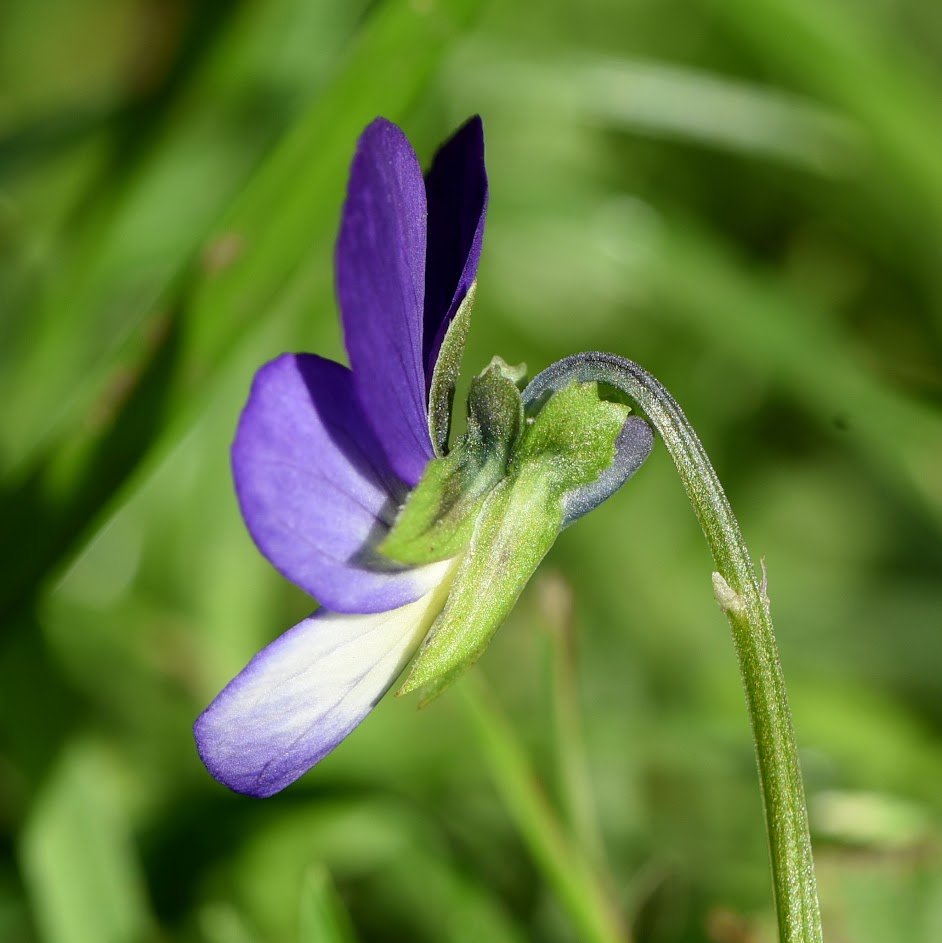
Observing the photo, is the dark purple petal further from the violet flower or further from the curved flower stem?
the curved flower stem

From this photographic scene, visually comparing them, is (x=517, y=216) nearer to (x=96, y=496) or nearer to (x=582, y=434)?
(x=96, y=496)

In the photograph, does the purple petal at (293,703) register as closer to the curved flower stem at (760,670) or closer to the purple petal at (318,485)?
the purple petal at (318,485)

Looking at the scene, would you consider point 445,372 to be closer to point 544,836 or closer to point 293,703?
point 293,703

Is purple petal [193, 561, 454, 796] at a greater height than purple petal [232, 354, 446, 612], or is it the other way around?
purple petal [232, 354, 446, 612]

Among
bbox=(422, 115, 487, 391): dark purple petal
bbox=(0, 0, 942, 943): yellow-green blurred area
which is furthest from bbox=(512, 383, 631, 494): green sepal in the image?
bbox=(0, 0, 942, 943): yellow-green blurred area

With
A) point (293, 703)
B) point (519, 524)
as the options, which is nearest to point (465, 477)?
point (519, 524)

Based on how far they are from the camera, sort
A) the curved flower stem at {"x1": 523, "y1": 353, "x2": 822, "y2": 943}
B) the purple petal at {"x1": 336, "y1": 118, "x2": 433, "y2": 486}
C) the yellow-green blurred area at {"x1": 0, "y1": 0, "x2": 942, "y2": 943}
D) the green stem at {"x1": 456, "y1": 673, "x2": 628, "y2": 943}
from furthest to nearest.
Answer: the yellow-green blurred area at {"x1": 0, "y1": 0, "x2": 942, "y2": 943} < the green stem at {"x1": 456, "y1": 673, "x2": 628, "y2": 943} < the curved flower stem at {"x1": 523, "y1": 353, "x2": 822, "y2": 943} < the purple petal at {"x1": 336, "y1": 118, "x2": 433, "y2": 486}

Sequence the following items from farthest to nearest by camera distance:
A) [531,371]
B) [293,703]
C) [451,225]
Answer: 1. [531,371]
2. [451,225]
3. [293,703]

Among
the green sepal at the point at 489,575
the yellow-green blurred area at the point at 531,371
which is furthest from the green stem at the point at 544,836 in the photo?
the green sepal at the point at 489,575
